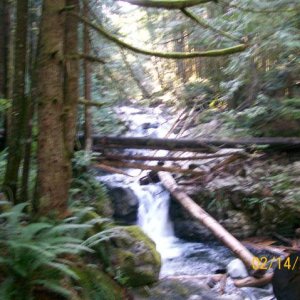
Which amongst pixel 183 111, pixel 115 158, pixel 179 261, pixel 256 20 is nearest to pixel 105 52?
pixel 115 158

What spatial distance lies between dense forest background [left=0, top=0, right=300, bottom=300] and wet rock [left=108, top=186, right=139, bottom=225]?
0.80 metres

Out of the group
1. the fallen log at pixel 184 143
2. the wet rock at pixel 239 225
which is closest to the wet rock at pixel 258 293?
the wet rock at pixel 239 225

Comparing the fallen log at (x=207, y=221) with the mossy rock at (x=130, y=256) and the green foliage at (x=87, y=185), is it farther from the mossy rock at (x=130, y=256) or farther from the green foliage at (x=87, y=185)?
the green foliage at (x=87, y=185)

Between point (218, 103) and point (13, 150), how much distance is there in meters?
11.1

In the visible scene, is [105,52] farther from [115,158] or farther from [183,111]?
[183,111]

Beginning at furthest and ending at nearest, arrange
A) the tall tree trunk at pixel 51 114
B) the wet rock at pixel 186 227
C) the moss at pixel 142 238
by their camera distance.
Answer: the wet rock at pixel 186 227 → the moss at pixel 142 238 → the tall tree trunk at pixel 51 114

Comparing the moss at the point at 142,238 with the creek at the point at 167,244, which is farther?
the creek at the point at 167,244

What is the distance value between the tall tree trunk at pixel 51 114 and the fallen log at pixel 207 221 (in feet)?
11.0

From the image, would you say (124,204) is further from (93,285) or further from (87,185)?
(93,285)

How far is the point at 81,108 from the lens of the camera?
10.1m

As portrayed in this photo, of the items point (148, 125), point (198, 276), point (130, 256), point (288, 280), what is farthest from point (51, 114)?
point (148, 125)

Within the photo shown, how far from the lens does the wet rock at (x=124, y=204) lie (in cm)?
949

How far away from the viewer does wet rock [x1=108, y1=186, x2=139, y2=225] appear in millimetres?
9492
